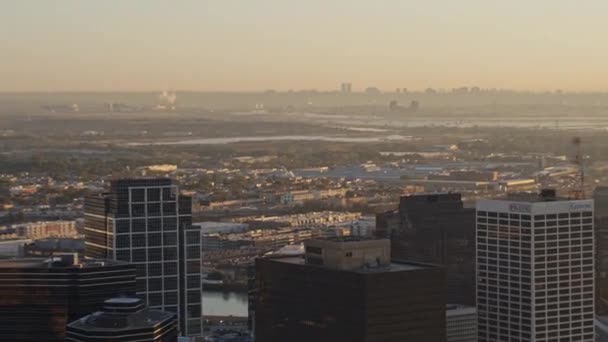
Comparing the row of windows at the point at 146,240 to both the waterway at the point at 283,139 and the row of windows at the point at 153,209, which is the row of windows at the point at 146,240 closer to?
the row of windows at the point at 153,209

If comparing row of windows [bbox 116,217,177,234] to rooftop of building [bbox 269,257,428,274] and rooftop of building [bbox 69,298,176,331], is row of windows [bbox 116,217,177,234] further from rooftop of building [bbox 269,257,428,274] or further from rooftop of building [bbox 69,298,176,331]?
rooftop of building [bbox 69,298,176,331]

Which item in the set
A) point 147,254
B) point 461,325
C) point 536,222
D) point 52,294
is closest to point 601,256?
point 536,222

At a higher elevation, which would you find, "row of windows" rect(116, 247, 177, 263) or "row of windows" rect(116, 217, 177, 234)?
"row of windows" rect(116, 217, 177, 234)

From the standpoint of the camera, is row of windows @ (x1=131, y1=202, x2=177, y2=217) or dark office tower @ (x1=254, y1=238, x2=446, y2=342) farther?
row of windows @ (x1=131, y1=202, x2=177, y2=217)

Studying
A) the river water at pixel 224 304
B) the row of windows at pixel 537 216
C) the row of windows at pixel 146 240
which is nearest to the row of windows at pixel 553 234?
the row of windows at pixel 537 216

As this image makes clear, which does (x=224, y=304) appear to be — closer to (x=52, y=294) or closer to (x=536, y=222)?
(x=536, y=222)

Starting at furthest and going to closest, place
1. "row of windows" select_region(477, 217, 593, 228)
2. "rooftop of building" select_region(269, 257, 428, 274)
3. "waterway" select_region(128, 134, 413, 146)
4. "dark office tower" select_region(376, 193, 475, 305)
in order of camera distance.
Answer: "waterway" select_region(128, 134, 413, 146), "dark office tower" select_region(376, 193, 475, 305), "row of windows" select_region(477, 217, 593, 228), "rooftop of building" select_region(269, 257, 428, 274)

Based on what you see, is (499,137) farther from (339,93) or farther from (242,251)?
(339,93)

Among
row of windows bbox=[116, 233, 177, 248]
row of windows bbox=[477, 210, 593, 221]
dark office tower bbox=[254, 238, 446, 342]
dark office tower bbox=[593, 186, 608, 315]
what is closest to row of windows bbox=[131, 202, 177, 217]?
row of windows bbox=[116, 233, 177, 248]
